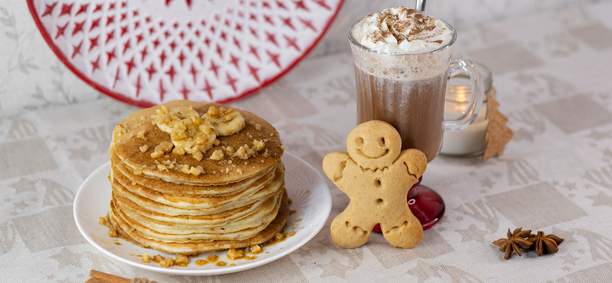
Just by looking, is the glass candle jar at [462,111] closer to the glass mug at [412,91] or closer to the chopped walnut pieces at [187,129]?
the glass mug at [412,91]

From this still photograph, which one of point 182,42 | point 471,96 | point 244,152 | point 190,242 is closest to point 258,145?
point 244,152

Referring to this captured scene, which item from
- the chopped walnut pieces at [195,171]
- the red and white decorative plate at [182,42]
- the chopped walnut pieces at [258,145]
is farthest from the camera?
the red and white decorative plate at [182,42]

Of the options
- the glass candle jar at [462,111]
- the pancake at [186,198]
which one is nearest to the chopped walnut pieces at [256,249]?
the pancake at [186,198]

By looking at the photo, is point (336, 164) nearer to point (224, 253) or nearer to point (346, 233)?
point (346, 233)

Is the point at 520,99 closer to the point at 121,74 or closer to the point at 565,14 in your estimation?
the point at 565,14

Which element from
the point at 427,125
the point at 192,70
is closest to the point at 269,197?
the point at 427,125

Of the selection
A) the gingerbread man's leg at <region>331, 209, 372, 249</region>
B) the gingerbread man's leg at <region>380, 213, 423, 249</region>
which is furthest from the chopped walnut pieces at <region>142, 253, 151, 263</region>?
the gingerbread man's leg at <region>380, 213, 423, 249</region>

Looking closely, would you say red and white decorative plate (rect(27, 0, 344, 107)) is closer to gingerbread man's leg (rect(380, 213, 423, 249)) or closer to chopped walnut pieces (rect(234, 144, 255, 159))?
chopped walnut pieces (rect(234, 144, 255, 159))
